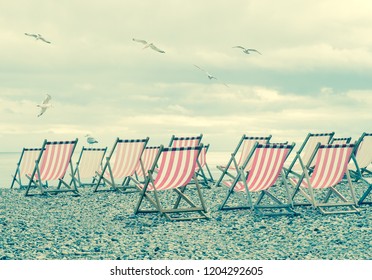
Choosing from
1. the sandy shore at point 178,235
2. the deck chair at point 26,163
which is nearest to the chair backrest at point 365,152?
the sandy shore at point 178,235

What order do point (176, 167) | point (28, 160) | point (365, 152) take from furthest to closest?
point (28, 160) → point (365, 152) → point (176, 167)

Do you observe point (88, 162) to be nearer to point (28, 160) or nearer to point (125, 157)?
point (28, 160)

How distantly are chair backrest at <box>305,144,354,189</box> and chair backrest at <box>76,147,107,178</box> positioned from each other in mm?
6092

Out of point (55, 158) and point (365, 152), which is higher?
point (365, 152)

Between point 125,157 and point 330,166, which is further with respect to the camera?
point 125,157

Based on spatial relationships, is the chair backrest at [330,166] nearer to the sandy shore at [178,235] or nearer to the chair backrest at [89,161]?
the sandy shore at [178,235]

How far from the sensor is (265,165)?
800 centimetres

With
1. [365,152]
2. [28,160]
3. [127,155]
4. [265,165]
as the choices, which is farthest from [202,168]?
[265,165]

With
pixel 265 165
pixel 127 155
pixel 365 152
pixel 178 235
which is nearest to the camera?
pixel 178 235

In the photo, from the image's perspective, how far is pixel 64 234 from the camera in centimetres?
678

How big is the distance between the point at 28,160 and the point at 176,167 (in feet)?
20.6

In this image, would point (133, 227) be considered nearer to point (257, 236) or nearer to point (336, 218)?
point (257, 236)

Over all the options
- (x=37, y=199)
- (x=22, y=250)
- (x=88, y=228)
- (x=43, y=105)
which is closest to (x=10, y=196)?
(x=37, y=199)
